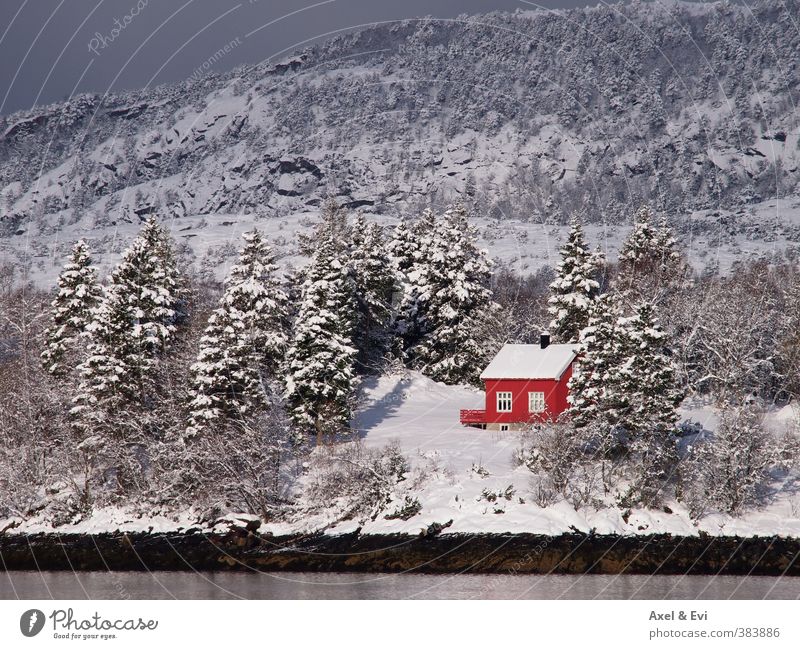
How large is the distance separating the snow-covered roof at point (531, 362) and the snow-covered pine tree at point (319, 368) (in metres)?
10.7

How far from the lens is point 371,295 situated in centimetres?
8131

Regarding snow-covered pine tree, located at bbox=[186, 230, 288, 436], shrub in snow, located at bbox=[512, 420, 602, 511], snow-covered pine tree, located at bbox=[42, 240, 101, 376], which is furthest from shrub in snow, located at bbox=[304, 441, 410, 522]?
snow-covered pine tree, located at bbox=[42, 240, 101, 376]

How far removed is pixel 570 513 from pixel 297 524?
48.2ft

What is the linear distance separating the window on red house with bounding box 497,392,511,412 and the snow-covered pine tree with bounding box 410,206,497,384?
10660mm

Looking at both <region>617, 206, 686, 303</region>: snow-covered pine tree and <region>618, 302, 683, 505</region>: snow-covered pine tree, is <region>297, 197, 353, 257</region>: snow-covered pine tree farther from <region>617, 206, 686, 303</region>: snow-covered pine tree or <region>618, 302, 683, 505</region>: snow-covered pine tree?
<region>618, 302, 683, 505</region>: snow-covered pine tree

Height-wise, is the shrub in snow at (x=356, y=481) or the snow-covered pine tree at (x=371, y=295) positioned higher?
the snow-covered pine tree at (x=371, y=295)

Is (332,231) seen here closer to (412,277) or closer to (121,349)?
(412,277)

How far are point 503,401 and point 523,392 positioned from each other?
1.48 meters

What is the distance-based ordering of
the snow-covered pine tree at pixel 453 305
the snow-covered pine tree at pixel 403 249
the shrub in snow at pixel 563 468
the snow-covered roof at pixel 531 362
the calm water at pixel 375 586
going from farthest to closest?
the snow-covered pine tree at pixel 403 249
the snow-covered pine tree at pixel 453 305
the snow-covered roof at pixel 531 362
the shrub in snow at pixel 563 468
the calm water at pixel 375 586

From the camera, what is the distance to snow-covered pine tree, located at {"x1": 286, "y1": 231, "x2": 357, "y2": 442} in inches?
2414

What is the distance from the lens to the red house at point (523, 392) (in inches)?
2606

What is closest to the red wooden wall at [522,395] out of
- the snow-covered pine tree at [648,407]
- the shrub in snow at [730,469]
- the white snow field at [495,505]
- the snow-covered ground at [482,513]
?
the white snow field at [495,505]

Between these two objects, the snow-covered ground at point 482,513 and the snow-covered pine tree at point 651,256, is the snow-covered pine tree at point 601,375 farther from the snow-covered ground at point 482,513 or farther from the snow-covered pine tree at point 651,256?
the snow-covered pine tree at point 651,256
